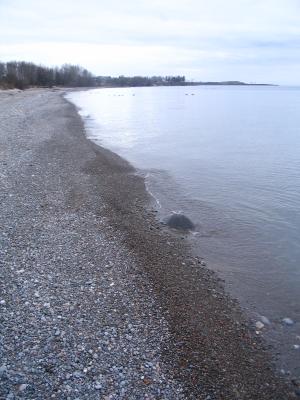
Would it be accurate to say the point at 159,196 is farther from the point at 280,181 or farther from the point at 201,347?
the point at 201,347

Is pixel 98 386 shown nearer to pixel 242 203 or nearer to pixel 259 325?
pixel 259 325

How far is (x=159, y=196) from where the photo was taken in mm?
15555

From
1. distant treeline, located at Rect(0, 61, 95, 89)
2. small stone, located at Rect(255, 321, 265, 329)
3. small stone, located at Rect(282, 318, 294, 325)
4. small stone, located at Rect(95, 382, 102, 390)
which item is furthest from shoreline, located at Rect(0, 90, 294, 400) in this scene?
distant treeline, located at Rect(0, 61, 95, 89)

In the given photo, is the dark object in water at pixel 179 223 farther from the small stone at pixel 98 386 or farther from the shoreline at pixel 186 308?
the small stone at pixel 98 386

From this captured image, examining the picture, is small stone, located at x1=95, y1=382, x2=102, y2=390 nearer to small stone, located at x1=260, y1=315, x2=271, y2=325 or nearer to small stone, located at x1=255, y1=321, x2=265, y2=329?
small stone, located at x1=255, y1=321, x2=265, y2=329

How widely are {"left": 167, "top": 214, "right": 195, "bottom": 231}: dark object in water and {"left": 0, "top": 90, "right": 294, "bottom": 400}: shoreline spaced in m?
0.48

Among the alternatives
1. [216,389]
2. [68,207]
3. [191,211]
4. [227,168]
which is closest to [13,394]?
[216,389]

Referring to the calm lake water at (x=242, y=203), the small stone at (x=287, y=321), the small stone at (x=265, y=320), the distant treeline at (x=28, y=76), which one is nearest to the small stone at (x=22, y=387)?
the calm lake water at (x=242, y=203)

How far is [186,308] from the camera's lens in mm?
7586

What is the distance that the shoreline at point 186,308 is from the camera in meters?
5.88

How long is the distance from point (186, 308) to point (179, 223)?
4.76 m

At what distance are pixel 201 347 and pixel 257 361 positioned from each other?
38.6 inches

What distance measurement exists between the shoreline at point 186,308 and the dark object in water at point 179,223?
482 mm

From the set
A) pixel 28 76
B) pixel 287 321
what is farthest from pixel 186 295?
pixel 28 76
